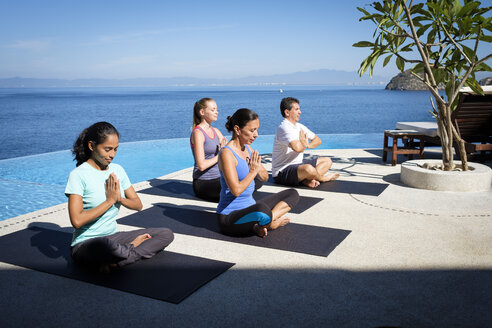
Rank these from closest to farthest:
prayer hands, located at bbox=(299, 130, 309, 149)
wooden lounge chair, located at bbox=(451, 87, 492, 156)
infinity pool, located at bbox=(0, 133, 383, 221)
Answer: prayer hands, located at bbox=(299, 130, 309, 149) < infinity pool, located at bbox=(0, 133, 383, 221) < wooden lounge chair, located at bbox=(451, 87, 492, 156)

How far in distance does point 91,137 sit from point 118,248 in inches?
26.2

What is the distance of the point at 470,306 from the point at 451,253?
Result: 0.75 metres

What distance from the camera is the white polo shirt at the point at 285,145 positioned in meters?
4.59

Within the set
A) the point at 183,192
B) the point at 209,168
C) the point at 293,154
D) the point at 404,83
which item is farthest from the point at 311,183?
the point at 404,83

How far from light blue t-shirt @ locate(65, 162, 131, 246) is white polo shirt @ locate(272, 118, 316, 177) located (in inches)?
93.9

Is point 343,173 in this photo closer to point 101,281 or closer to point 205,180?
point 205,180

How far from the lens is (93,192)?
238 centimetres

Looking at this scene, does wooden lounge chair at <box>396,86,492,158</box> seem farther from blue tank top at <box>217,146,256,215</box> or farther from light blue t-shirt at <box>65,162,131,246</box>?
light blue t-shirt at <box>65,162,131,246</box>

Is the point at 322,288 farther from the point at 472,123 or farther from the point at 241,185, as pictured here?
the point at 472,123

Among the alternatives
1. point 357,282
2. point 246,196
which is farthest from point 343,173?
point 357,282

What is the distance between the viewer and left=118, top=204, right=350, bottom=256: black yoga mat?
115 inches

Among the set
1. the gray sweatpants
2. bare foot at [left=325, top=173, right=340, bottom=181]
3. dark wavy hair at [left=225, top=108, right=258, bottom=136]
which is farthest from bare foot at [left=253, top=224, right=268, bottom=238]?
bare foot at [left=325, top=173, right=340, bottom=181]

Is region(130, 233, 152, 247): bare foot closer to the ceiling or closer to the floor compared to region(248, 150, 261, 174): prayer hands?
closer to the floor

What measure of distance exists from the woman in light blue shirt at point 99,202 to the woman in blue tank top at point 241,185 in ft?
2.15
